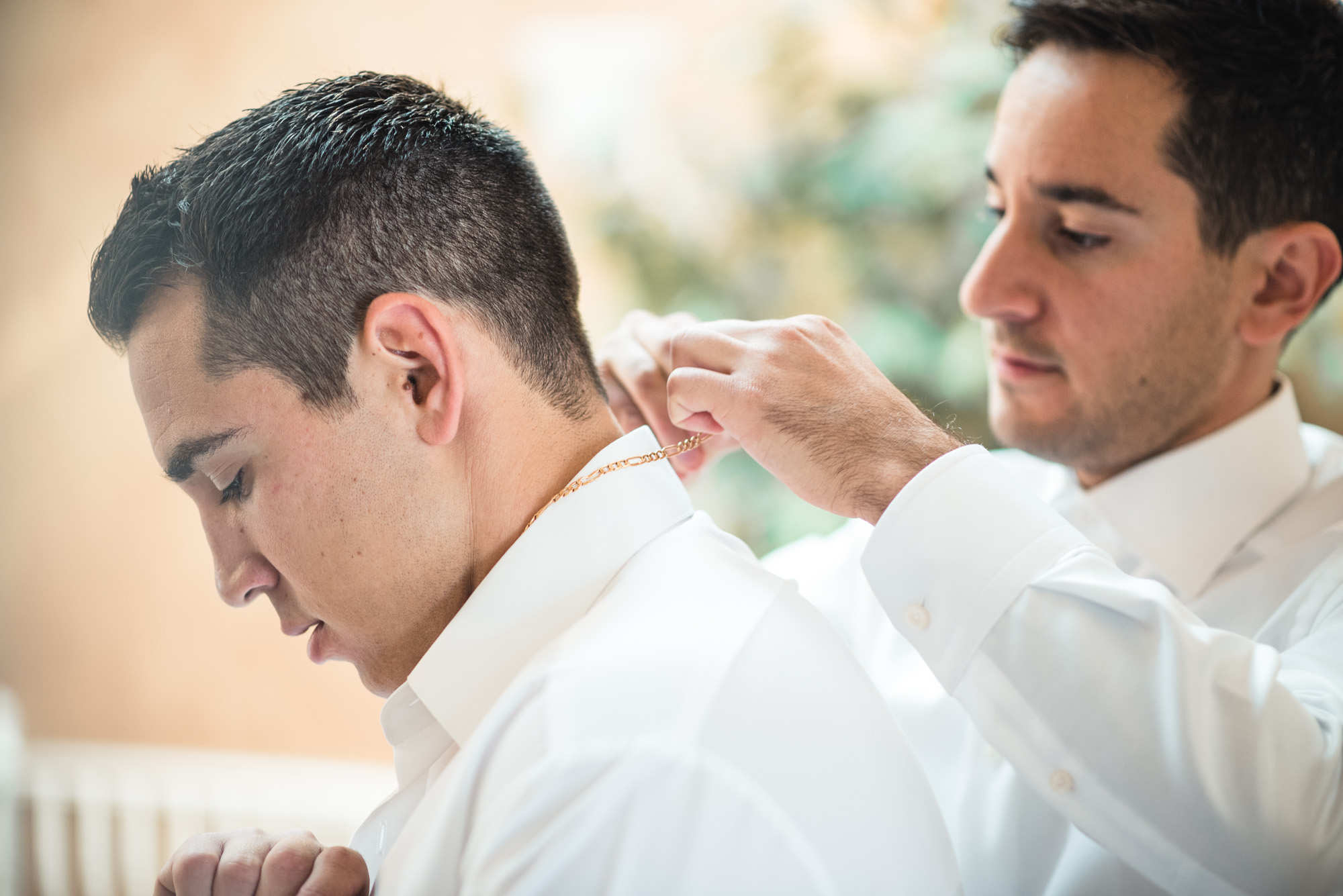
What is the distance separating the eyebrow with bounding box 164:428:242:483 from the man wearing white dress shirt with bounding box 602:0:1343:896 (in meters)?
0.47

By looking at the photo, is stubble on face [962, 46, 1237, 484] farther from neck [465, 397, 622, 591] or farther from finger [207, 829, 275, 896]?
finger [207, 829, 275, 896]

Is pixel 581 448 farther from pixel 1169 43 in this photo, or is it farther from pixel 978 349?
pixel 978 349

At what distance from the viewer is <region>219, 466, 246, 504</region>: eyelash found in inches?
37.4

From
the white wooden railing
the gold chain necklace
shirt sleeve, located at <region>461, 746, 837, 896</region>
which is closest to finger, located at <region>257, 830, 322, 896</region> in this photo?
shirt sleeve, located at <region>461, 746, 837, 896</region>

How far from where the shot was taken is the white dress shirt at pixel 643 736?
0.70 m

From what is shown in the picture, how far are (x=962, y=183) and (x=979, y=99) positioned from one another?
0.80 feet

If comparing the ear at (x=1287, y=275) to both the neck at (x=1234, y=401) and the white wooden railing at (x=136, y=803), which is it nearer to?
the neck at (x=1234, y=401)

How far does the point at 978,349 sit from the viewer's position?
2566 millimetres

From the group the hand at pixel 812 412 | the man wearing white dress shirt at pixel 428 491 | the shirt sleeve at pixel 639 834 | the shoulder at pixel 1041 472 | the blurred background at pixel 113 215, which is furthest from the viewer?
the blurred background at pixel 113 215

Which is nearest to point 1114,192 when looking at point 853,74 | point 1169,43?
point 1169,43

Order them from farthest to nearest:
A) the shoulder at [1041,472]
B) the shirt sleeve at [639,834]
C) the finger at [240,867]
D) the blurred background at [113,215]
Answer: the blurred background at [113,215] → the shoulder at [1041,472] → the finger at [240,867] → the shirt sleeve at [639,834]

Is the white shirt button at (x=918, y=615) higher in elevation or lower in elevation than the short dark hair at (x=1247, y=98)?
lower

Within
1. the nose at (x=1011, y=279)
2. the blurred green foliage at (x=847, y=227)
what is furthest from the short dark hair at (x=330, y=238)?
the blurred green foliage at (x=847, y=227)

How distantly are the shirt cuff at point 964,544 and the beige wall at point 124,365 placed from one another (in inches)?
83.7
